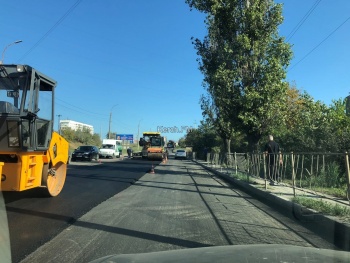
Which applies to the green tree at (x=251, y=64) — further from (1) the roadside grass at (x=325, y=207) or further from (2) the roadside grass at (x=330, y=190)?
(1) the roadside grass at (x=325, y=207)

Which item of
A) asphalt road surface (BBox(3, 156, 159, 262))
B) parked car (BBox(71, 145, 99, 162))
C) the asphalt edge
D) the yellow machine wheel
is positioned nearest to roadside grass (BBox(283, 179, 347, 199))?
the asphalt edge

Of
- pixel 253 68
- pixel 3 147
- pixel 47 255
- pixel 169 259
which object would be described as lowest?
pixel 47 255

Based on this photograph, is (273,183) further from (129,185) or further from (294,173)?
(129,185)

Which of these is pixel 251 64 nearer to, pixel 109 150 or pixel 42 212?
pixel 42 212

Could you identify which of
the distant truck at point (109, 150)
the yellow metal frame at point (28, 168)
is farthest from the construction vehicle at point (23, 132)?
the distant truck at point (109, 150)

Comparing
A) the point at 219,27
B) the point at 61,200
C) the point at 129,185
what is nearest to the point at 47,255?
the point at 61,200

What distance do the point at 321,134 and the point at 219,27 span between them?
26.7 feet

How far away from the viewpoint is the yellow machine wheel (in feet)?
32.9

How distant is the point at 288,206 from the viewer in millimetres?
10008

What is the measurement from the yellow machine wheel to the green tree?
412 inches

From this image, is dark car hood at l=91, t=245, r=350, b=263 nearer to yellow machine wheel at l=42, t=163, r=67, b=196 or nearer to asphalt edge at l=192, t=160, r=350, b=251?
asphalt edge at l=192, t=160, r=350, b=251

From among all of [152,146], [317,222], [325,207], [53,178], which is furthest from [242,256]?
[152,146]

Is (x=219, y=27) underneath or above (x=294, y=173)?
above

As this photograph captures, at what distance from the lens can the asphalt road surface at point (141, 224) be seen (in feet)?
19.1
